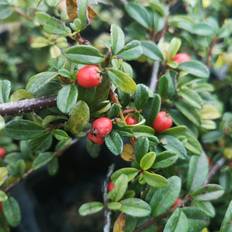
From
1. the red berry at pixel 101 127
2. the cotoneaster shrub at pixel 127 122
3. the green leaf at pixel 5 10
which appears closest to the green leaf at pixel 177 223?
the cotoneaster shrub at pixel 127 122

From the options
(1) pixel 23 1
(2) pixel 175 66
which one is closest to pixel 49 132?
(2) pixel 175 66

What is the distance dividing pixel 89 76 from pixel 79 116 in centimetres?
9

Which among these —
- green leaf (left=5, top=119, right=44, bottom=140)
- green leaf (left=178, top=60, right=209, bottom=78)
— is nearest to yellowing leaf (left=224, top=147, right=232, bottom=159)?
green leaf (left=178, top=60, right=209, bottom=78)

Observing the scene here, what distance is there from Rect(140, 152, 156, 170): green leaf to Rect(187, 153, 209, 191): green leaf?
21 cm

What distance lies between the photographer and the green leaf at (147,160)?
0.87 meters

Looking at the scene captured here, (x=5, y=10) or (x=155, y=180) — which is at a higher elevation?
(x=5, y=10)

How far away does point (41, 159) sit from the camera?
1.10 meters

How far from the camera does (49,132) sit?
0.94 m

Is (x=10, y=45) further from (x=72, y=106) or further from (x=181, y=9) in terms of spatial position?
(x=72, y=106)

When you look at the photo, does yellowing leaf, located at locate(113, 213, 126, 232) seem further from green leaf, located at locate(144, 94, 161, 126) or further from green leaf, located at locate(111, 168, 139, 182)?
green leaf, located at locate(144, 94, 161, 126)

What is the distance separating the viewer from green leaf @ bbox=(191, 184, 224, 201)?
987 mm

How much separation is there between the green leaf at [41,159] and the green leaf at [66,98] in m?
0.31

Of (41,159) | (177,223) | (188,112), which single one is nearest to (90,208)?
(177,223)

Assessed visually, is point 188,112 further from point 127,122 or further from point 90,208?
point 90,208
